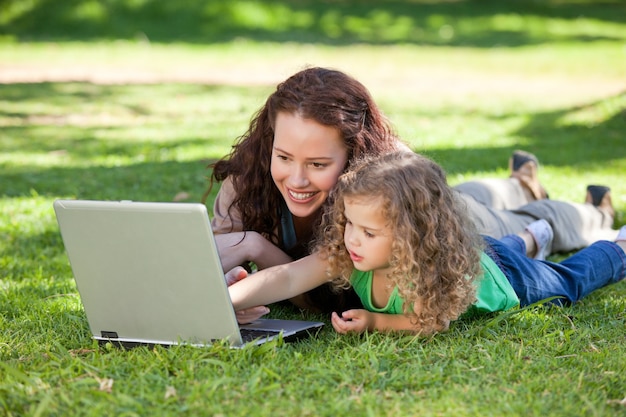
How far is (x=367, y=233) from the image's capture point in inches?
123

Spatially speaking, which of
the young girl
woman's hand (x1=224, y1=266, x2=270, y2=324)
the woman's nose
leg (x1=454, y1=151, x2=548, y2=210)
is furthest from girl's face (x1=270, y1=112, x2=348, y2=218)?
leg (x1=454, y1=151, x2=548, y2=210)

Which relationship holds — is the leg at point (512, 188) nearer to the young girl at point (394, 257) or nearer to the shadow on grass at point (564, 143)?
the shadow on grass at point (564, 143)

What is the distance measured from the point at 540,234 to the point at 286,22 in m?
15.3

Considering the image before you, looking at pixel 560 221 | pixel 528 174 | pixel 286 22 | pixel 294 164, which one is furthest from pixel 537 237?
pixel 286 22

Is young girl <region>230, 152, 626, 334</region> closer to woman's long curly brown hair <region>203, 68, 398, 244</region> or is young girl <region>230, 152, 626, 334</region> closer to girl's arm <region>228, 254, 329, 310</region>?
girl's arm <region>228, 254, 329, 310</region>

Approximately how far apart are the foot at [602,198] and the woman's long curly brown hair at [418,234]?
2.01m

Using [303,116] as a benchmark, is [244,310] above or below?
below

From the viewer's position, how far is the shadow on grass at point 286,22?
17.0m

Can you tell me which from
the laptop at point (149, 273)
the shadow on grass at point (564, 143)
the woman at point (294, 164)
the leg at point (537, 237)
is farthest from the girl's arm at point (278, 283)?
the shadow on grass at point (564, 143)

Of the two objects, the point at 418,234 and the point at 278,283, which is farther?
the point at 278,283

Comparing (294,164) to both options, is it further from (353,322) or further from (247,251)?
(353,322)

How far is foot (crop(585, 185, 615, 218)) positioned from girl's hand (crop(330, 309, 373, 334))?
2296mm

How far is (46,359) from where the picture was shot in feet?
10.1

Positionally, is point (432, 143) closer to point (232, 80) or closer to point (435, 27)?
point (232, 80)
